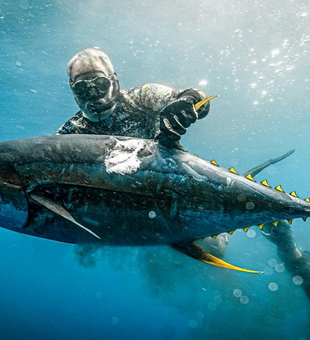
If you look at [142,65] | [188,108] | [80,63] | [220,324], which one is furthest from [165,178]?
[220,324]

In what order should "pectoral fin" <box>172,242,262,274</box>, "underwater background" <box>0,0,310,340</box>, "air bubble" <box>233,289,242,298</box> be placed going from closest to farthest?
"pectoral fin" <box>172,242,262,274</box> < "underwater background" <box>0,0,310,340</box> < "air bubble" <box>233,289,242,298</box>

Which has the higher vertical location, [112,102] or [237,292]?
[112,102]

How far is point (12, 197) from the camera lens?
1728 mm

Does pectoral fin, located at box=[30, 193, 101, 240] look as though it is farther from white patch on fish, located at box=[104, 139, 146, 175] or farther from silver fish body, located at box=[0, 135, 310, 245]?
white patch on fish, located at box=[104, 139, 146, 175]

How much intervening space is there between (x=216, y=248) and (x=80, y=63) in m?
8.61

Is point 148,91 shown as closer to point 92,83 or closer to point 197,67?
point 92,83

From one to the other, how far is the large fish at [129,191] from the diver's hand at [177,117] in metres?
0.16

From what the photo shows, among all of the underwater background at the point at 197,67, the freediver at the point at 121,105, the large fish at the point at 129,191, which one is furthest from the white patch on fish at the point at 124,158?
the underwater background at the point at 197,67

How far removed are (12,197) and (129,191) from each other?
85 centimetres

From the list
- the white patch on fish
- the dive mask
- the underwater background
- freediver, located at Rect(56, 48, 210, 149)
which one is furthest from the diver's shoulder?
the underwater background

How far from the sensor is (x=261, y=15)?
10188 millimetres

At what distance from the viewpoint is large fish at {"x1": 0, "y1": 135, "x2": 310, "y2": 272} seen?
67.1 inches

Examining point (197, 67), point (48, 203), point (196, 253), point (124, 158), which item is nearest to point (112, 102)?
point (124, 158)

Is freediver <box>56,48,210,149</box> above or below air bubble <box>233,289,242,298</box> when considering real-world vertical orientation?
above
